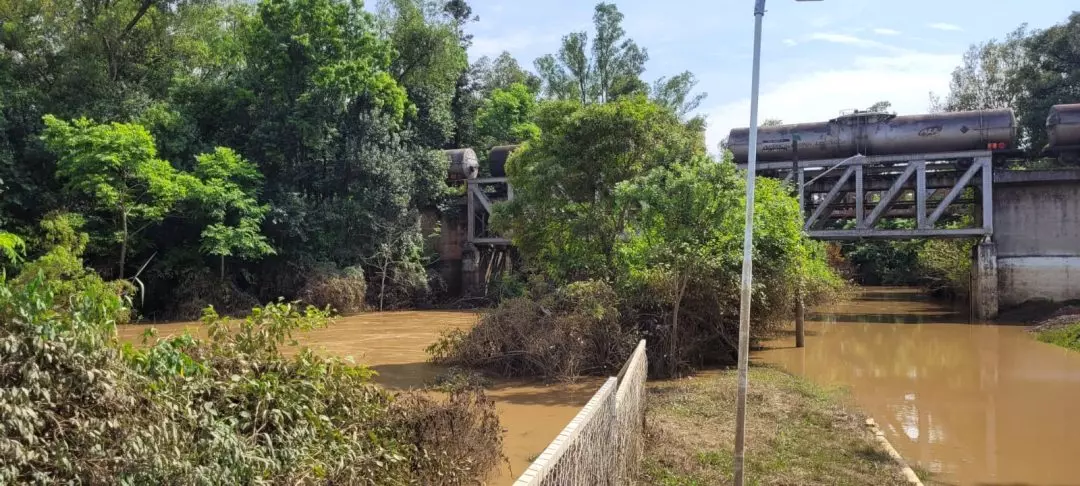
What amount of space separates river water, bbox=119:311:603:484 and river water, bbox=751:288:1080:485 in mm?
4392

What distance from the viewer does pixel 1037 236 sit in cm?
2508

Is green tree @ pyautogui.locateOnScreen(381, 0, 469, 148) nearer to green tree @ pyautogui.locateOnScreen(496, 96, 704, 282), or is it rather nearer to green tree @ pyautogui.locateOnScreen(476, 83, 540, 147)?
green tree @ pyautogui.locateOnScreen(476, 83, 540, 147)

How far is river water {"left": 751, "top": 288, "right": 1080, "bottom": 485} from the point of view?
889 centimetres

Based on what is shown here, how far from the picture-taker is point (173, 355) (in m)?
5.31

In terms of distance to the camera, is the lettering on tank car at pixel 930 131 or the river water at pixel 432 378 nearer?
the river water at pixel 432 378

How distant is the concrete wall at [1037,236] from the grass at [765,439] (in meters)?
17.0

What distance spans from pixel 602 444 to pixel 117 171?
23.1 metres

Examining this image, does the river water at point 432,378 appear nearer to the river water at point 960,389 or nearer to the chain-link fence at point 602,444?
the chain-link fence at point 602,444

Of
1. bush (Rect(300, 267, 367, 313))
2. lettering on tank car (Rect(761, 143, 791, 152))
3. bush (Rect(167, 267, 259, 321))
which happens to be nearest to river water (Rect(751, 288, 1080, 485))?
lettering on tank car (Rect(761, 143, 791, 152))

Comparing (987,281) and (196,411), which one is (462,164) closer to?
(987,281)

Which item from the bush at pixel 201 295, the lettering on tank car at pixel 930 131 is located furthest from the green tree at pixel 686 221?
the bush at pixel 201 295

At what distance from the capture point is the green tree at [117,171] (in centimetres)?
2255

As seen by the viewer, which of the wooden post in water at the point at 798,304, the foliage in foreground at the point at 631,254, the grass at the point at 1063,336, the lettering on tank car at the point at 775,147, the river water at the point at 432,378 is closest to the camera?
the river water at the point at 432,378

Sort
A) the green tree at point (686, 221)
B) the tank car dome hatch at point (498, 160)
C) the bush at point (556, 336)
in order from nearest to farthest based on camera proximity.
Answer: the green tree at point (686, 221)
the bush at point (556, 336)
the tank car dome hatch at point (498, 160)
